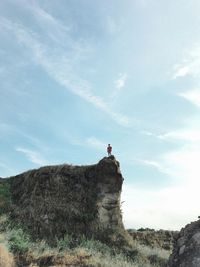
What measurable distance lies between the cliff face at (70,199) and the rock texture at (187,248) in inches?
538

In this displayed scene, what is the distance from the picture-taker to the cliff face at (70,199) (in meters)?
26.7

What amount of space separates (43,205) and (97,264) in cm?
1065

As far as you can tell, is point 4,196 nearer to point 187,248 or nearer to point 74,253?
point 74,253

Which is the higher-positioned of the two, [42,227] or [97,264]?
[42,227]

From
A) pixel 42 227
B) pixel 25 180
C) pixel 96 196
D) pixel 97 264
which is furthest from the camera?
pixel 25 180

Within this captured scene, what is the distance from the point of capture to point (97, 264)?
1745cm

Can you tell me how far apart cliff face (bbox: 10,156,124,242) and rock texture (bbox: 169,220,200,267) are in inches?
538

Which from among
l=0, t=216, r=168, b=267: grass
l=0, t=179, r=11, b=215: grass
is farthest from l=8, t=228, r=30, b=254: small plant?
l=0, t=179, r=11, b=215: grass

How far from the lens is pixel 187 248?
40.3ft

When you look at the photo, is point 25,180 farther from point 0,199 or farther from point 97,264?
point 97,264

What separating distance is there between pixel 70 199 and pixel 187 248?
16.7 m

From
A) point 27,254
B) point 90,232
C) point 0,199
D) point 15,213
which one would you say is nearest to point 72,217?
point 90,232

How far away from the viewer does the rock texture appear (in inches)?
463

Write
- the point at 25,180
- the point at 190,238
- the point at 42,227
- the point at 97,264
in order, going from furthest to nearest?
the point at 25,180
the point at 42,227
the point at 97,264
the point at 190,238
